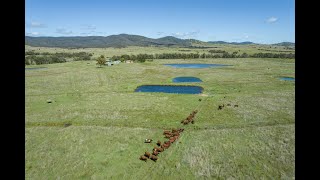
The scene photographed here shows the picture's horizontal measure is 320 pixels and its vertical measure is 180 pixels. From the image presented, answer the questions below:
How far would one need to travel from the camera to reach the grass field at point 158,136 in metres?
21.8

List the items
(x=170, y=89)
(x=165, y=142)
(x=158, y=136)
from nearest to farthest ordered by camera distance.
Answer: (x=165, y=142)
(x=158, y=136)
(x=170, y=89)

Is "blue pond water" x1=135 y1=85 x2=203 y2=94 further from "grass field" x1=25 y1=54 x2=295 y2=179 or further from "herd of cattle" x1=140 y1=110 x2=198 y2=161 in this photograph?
"herd of cattle" x1=140 y1=110 x2=198 y2=161

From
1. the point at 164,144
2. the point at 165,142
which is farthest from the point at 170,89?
the point at 164,144

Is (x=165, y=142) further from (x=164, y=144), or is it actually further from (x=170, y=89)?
(x=170, y=89)

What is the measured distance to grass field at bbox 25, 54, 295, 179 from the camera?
2177 cm

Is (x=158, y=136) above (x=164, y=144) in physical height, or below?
above

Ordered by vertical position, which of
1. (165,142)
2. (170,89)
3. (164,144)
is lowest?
(164,144)

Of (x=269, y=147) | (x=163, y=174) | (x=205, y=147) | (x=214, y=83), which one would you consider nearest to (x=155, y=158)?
(x=163, y=174)

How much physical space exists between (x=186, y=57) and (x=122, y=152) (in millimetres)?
148432

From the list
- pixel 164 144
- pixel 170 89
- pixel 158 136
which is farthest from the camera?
pixel 170 89

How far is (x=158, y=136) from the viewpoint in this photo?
29766mm

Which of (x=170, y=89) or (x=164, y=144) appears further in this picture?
(x=170, y=89)
